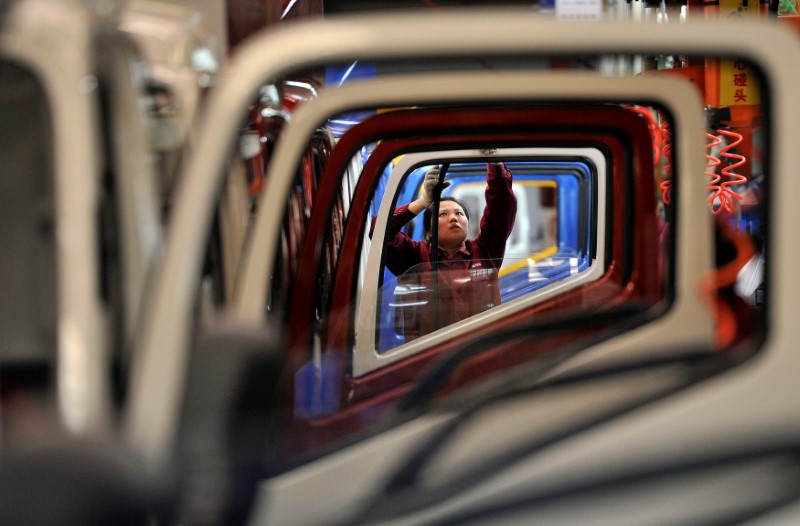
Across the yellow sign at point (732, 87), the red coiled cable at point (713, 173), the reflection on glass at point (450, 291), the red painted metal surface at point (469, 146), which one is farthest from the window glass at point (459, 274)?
the yellow sign at point (732, 87)

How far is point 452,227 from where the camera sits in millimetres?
3383

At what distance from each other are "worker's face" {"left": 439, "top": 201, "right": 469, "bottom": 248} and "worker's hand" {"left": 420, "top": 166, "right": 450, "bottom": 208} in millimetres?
61

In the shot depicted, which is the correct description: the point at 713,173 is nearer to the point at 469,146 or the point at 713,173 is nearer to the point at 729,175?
the point at 729,175

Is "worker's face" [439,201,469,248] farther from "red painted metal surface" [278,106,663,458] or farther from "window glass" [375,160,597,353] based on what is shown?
"red painted metal surface" [278,106,663,458]

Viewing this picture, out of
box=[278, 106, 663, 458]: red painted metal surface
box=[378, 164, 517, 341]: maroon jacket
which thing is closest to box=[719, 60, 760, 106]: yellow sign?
box=[278, 106, 663, 458]: red painted metal surface

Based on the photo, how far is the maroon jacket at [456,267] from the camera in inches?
110

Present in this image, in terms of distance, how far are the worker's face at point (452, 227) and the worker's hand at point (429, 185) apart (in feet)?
0.20

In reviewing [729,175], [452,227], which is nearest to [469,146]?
[452,227]

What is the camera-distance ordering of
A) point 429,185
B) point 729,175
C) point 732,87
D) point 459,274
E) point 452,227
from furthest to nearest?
point 452,227
point 429,185
point 729,175
point 459,274
point 732,87

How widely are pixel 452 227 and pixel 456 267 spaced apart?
47 cm

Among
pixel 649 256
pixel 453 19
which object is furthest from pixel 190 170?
pixel 649 256

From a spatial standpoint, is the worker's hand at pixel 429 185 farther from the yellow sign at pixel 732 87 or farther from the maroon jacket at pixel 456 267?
the yellow sign at pixel 732 87

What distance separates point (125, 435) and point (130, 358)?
0.14 metres

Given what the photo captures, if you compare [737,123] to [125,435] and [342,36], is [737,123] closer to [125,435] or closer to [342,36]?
[342,36]
